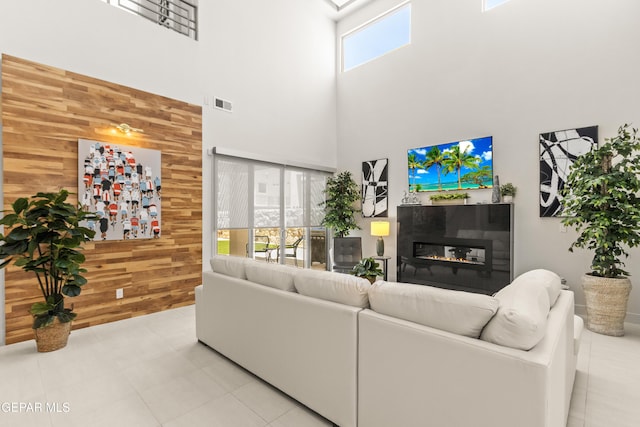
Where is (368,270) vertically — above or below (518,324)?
below

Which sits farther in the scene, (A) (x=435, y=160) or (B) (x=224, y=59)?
→ (A) (x=435, y=160)

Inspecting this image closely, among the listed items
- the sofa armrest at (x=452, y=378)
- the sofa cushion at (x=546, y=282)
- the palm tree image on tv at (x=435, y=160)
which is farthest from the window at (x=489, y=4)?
the sofa armrest at (x=452, y=378)

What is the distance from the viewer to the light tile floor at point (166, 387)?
1.89 meters

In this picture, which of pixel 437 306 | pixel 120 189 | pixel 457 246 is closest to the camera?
pixel 437 306

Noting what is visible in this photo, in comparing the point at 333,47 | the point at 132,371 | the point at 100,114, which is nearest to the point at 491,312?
the point at 132,371

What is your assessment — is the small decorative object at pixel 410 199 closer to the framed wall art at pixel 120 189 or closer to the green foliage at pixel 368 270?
the green foliage at pixel 368 270

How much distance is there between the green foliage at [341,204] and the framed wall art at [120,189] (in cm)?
310

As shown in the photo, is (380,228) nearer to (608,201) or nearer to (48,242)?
(608,201)

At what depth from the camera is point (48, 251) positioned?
2.99 m

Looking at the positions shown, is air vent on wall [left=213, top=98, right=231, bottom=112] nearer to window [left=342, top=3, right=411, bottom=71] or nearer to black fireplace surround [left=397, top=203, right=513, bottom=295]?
window [left=342, top=3, right=411, bottom=71]

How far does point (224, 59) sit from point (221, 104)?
0.70 meters

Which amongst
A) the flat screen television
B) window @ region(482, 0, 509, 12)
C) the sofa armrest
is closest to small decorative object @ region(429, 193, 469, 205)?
the flat screen television

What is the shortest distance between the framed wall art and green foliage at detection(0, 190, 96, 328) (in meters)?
0.43

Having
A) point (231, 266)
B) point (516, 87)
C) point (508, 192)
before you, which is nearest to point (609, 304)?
point (508, 192)
